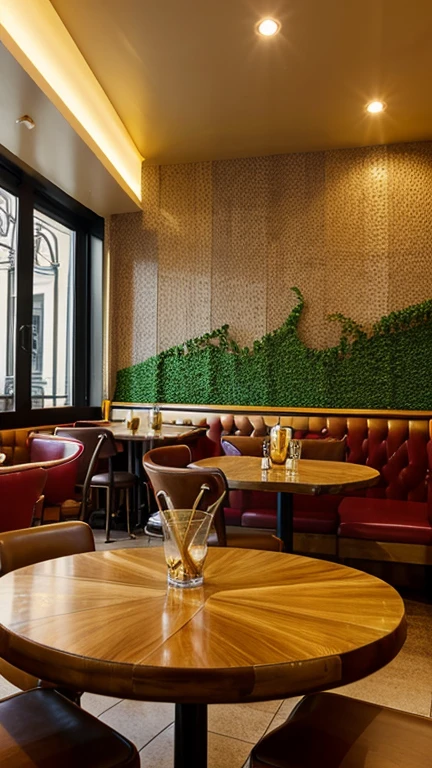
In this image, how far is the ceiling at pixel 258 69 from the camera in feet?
12.8

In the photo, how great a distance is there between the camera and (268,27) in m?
4.03

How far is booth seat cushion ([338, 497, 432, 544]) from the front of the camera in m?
3.51

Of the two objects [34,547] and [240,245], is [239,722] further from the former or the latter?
[240,245]

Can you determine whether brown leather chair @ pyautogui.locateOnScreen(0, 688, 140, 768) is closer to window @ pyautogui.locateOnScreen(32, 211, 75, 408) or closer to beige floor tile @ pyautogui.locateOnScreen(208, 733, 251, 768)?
beige floor tile @ pyautogui.locateOnScreen(208, 733, 251, 768)

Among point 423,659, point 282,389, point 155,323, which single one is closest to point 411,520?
point 423,659

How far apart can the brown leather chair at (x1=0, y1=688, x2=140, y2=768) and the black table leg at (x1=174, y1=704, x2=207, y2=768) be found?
96 millimetres

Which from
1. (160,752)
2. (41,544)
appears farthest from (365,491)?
(41,544)

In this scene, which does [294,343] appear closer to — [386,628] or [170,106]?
[170,106]

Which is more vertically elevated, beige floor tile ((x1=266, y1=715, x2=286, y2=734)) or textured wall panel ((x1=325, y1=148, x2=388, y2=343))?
textured wall panel ((x1=325, y1=148, x2=388, y2=343))

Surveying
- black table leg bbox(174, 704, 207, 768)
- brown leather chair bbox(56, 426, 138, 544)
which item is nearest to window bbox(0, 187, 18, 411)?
brown leather chair bbox(56, 426, 138, 544)

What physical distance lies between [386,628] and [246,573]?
409 mm

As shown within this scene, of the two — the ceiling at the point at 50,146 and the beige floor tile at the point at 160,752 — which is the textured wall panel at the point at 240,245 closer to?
the ceiling at the point at 50,146

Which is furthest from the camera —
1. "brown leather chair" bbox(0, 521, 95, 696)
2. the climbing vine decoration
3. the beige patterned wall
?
the beige patterned wall

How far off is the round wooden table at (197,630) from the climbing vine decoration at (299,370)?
4.47 metres
